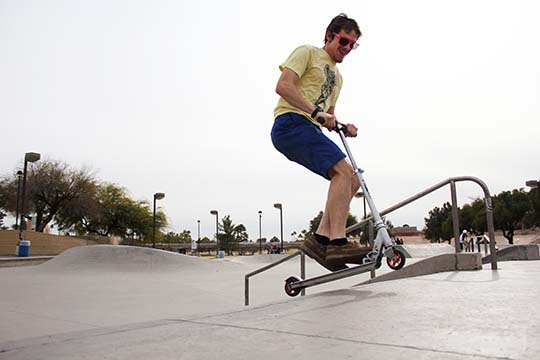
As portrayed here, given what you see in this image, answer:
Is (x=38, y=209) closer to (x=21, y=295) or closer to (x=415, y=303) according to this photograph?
(x=21, y=295)

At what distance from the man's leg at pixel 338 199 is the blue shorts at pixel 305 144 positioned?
7 cm

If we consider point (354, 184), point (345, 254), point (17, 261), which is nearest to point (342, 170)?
point (354, 184)

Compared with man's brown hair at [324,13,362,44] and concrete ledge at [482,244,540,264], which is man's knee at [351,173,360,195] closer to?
man's brown hair at [324,13,362,44]

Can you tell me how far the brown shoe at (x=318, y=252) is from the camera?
3.22 meters

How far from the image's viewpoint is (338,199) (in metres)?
3.19

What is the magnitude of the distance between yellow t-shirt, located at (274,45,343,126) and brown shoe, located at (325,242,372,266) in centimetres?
102

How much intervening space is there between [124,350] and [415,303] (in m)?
1.49

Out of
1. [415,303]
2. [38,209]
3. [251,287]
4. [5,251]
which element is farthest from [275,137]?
[38,209]

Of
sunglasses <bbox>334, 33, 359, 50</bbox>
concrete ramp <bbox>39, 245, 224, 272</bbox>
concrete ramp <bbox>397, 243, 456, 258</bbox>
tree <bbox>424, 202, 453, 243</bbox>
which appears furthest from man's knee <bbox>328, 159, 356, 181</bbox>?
tree <bbox>424, 202, 453, 243</bbox>

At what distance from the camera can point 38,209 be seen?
38.7 metres

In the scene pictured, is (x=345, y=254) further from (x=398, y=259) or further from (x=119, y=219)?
(x=119, y=219)

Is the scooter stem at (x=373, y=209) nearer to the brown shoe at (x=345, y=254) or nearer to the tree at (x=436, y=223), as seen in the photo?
the brown shoe at (x=345, y=254)

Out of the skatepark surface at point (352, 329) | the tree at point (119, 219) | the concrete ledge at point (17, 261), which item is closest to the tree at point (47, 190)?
the tree at point (119, 219)

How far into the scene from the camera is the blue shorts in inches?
129
